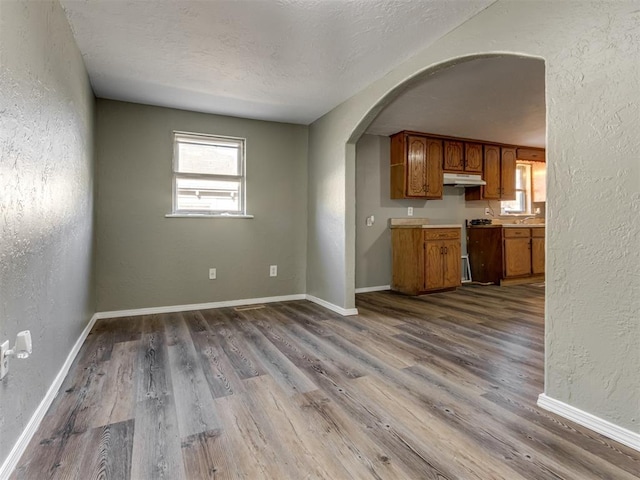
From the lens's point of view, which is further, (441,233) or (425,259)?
(441,233)

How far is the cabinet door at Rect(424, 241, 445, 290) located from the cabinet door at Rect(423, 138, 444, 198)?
77cm

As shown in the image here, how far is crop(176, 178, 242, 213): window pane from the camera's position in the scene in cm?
383

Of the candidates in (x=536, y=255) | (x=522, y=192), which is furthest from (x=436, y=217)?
(x=522, y=192)

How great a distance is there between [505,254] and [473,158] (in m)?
1.52

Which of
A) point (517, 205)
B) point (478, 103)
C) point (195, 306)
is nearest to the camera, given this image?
point (478, 103)

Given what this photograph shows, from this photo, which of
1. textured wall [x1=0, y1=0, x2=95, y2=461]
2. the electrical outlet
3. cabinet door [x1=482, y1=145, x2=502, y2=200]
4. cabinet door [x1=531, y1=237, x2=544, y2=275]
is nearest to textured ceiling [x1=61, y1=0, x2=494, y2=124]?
textured wall [x1=0, y1=0, x2=95, y2=461]

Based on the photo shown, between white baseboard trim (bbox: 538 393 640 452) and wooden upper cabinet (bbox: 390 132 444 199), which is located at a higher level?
wooden upper cabinet (bbox: 390 132 444 199)

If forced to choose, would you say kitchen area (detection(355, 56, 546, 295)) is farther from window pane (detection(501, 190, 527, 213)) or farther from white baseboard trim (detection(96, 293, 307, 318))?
white baseboard trim (detection(96, 293, 307, 318))

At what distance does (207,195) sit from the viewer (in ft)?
12.9

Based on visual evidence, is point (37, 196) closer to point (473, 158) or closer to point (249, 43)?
point (249, 43)

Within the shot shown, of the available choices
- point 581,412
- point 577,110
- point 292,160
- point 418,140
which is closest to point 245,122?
point 292,160

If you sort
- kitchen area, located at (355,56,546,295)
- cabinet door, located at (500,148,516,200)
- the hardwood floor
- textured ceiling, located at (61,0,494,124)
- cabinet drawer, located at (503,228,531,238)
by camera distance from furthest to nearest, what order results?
cabinet door, located at (500,148,516,200) < cabinet drawer, located at (503,228,531,238) < kitchen area, located at (355,56,546,295) < textured ceiling, located at (61,0,494,124) < the hardwood floor

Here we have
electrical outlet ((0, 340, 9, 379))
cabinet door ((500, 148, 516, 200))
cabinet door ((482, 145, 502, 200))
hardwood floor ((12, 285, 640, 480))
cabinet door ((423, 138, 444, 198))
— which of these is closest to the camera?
electrical outlet ((0, 340, 9, 379))

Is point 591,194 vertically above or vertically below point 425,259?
above
